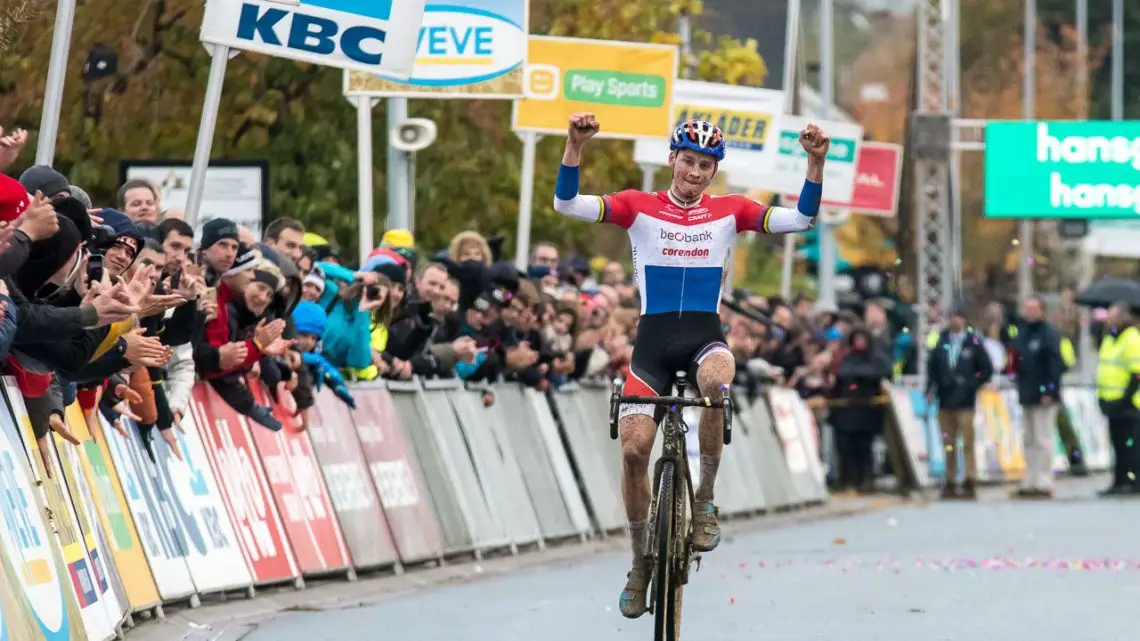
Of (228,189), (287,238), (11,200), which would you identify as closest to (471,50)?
(228,189)

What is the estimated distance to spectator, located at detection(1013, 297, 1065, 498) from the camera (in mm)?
30016

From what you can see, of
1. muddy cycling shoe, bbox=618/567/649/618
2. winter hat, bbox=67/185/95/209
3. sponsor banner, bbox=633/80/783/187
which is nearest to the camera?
winter hat, bbox=67/185/95/209

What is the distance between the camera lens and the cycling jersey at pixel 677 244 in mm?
12164

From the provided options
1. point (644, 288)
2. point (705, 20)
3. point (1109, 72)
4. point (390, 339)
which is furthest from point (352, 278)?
point (1109, 72)

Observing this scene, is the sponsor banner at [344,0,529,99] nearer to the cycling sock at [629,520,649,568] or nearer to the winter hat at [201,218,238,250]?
the winter hat at [201,218,238,250]

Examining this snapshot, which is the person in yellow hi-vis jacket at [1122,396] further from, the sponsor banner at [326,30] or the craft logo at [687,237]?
the craft logo at [687,237]

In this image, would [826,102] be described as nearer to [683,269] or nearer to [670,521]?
[683,269]

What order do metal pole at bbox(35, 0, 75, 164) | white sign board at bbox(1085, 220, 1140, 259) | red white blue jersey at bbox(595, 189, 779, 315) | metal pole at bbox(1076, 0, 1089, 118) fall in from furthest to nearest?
metal pole at bbox(1076, 0, 1089, 118) → white sign board at bbox(1085, 220, 1140, 259) → metal pole at bbox(35, 0, 75, 164) → red white blue jersey at bbox(595, 189, 779, 315)

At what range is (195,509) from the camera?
1358 centimetres

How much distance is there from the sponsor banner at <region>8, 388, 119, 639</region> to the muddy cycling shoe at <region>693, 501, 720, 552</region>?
245cm

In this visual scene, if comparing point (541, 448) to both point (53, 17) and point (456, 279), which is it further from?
point (53, 17)

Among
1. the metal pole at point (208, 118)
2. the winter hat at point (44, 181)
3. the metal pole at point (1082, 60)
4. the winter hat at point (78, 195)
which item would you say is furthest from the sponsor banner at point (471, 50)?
the metal pole at point (1082, 60)

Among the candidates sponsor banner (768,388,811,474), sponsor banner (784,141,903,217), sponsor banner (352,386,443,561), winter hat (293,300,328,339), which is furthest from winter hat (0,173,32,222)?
sponsor banner (784,141,903,217)

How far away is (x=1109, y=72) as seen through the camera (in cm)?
8050
